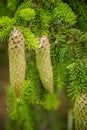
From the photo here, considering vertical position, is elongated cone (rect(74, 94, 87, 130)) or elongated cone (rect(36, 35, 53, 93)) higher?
elongated cone (rect(36, 35, 53, 93))

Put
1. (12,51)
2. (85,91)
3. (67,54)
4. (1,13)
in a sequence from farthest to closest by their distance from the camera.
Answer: (1,13), (67,54), (85,91), (12,51)

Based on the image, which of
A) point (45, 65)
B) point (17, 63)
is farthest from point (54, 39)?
point (17, 63)

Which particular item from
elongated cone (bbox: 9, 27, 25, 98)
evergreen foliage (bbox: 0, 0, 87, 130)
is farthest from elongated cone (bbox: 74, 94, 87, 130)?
elongated cone (bbox: 9, 27, 25, 98)

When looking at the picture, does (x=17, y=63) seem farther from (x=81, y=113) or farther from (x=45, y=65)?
(x=81, y=113)

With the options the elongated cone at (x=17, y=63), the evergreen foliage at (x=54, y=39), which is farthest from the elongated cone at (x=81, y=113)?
the elongated cone at (x=17, y=63)

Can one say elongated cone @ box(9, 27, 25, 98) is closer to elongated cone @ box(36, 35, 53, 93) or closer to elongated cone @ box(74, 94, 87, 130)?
elongated cone @ box(36, 35, 53, 93)

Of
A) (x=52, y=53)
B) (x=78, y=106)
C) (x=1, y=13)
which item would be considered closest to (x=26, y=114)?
(x=1, y=13)

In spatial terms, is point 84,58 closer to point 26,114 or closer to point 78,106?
point 78,106

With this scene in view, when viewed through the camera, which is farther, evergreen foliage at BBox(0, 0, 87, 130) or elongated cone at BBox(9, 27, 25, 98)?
evergreen foliage at BBox(0, 0, 87, 130)

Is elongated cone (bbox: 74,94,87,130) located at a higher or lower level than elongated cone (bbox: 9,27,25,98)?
lower
